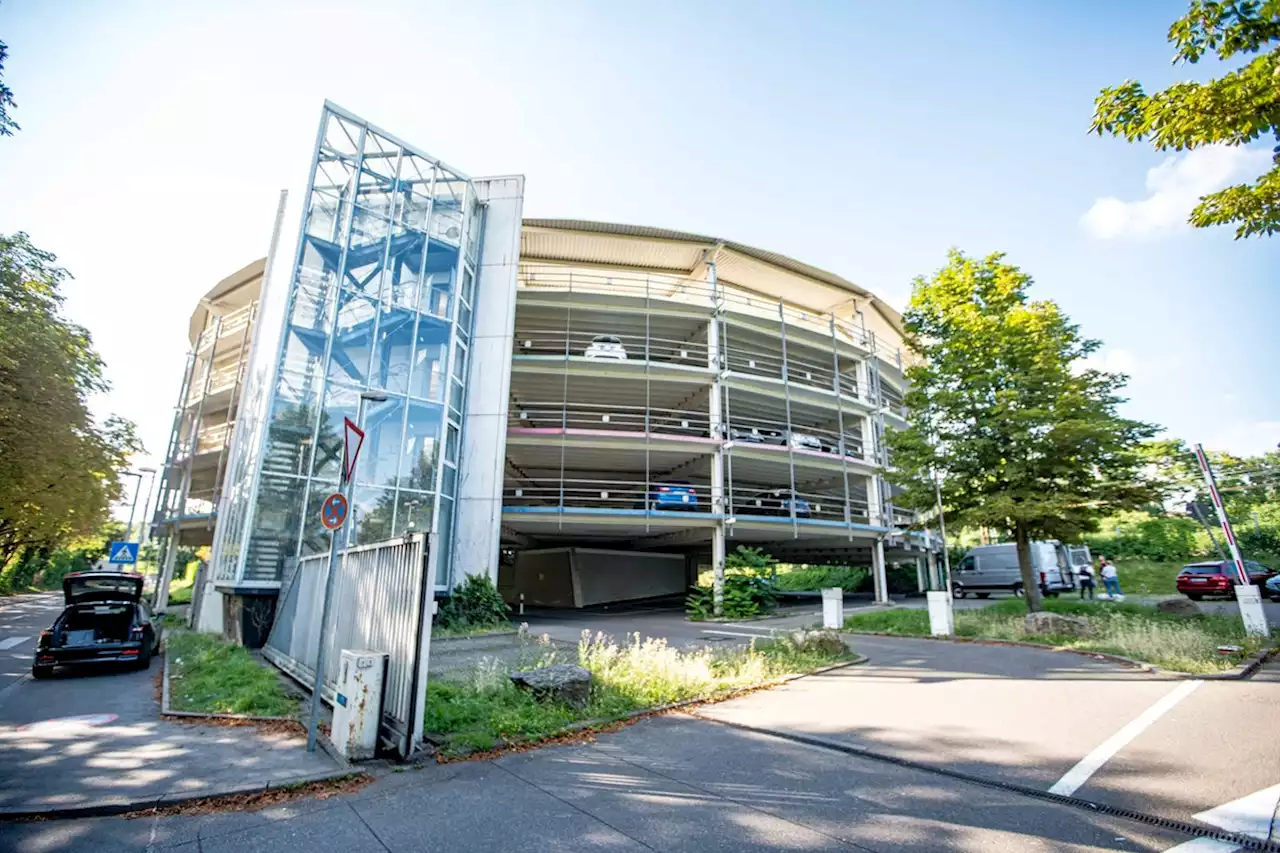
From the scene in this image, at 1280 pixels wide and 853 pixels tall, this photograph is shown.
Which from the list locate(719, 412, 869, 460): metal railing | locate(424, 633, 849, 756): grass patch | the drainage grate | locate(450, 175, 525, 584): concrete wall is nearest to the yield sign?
locate(424, 633, 849, 756): grass patch

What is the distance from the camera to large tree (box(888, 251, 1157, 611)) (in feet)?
43.8

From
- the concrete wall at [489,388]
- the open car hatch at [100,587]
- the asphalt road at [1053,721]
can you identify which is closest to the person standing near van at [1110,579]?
the asphalt road at [1053,721]

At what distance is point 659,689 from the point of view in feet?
23.7

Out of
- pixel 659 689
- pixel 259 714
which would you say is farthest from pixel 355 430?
pixel 659 689

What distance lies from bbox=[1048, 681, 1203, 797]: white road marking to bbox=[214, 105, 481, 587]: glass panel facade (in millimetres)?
13555

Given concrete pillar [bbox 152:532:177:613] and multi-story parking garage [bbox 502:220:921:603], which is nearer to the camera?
multi-story parking garage [bbox 502:220:921:603]

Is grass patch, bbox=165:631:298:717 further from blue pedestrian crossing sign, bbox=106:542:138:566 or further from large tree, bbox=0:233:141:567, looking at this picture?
blue pedestrian crossing sign, bbox=106:542:138:566

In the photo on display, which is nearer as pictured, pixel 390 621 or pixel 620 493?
pixel 390 621

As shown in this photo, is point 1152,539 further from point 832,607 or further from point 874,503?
point 832,607

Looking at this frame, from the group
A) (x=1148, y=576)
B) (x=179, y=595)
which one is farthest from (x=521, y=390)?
(x=1148, y=576)

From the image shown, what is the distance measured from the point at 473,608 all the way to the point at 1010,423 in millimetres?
14707

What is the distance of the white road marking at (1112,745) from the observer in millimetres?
4129

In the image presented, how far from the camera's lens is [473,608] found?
15.2m

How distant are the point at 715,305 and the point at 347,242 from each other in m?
12.5
